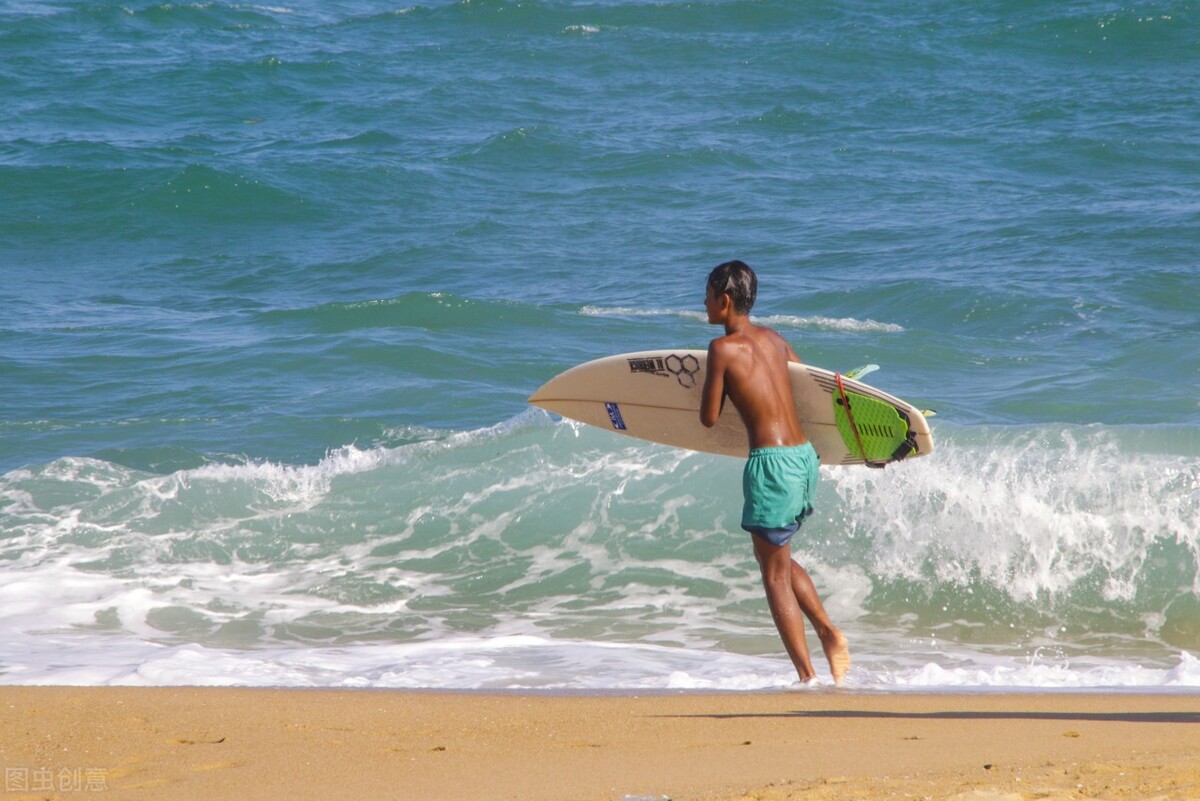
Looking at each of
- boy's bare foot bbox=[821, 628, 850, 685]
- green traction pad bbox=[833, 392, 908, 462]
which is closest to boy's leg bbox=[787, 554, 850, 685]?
boy's bare foot bbox=[821, 628, 850, 685]

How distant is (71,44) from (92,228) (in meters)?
9.16

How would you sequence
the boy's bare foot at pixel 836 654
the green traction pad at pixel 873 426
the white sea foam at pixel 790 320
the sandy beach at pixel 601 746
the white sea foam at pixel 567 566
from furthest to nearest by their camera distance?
the white sea foam at pixel 790 320, the white sea foam at pixel 567 566, the green traction pad at pixel 873 426, the boy's bare foot at pixel 836 654, the sandy beach at pixel 601 746

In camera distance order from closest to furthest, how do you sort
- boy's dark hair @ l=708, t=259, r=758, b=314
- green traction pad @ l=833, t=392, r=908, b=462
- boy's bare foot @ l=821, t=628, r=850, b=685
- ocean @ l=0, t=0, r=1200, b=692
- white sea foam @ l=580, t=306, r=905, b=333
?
1. boy's dark hair @ l=708, t=259, r=758, b=314
2. boy's bare foot @ l=821, t=628, r=850, b=685
3. green traction pad @ l=833, t=392, r=908, b=462
4. ocean @ l=0, t=0, r=1200, b=692
5. white sea foam @ l=580, t=306, r=905, b=333

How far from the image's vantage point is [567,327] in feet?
37.2

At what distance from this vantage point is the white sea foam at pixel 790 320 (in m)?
11.0

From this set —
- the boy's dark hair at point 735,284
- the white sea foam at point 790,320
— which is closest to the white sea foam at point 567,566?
the boy's dark hair at point 735,284

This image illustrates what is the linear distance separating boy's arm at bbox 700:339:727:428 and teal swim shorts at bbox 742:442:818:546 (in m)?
0.21

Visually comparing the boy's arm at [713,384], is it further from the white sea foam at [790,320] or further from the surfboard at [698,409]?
the white sea foam at [790,320]

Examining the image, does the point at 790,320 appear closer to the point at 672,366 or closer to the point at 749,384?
the point at 672,366

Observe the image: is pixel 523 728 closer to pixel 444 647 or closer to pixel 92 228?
pixel 444 647

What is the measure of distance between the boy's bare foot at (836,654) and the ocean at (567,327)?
0.32 feet

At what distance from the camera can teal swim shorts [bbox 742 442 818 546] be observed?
14.5ft

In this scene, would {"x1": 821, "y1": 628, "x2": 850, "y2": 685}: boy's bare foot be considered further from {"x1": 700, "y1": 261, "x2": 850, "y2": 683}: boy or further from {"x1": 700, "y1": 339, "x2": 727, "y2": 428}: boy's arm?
{"x1": 700, "y1": 339, "x2": 727, "y2": 428}: boy's arm

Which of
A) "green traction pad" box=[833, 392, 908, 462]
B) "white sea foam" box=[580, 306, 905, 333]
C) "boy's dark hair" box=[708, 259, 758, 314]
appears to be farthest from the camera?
"white sea foam" box=[580, 306, 905, 333]
